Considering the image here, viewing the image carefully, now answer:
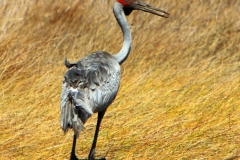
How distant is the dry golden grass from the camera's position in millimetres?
8359

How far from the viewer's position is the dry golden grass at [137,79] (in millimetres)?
8359

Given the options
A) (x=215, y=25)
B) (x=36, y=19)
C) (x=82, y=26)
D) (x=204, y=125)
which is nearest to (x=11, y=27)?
(x=36, y=19)

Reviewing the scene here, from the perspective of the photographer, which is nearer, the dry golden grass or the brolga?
the brolga

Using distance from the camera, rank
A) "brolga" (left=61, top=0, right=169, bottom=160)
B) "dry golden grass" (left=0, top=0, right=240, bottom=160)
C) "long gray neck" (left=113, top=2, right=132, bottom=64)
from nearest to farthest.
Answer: "brolga" (left=61, top=0, right=169, bottom=160) → "long gray neck" (left=113, top=2, right=132, bottom=64) → "dry golden grass" (left=0, top=0, right=240, bottom=160)

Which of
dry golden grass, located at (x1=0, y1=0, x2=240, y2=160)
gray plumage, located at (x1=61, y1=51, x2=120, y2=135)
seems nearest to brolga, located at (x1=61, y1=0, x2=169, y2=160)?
gray plumage, located at (x1=61, y1=51, x2=120, y2=135)

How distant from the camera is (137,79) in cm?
1049

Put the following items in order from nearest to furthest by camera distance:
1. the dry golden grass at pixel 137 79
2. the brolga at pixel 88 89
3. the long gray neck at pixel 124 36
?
the brolga at pixel 88 89, the long gray neck at pixel 124 36, the dry golden grass at pixel 137 79

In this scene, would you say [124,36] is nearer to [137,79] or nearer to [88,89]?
[88,89]

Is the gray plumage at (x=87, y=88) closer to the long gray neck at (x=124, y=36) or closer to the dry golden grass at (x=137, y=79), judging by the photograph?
the long gray neck at (x=124, y=36)

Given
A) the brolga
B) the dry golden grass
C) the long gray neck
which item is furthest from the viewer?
the dry golden grass

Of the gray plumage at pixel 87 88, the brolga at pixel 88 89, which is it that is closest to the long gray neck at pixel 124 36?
the brolga at pixel 88 89

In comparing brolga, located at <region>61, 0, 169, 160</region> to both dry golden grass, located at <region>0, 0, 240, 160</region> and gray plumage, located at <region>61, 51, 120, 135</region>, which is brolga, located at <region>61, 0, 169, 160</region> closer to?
gray plumage, located at <region>61, 51, 120, 135</region>

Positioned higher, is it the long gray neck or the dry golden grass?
the long gray neck

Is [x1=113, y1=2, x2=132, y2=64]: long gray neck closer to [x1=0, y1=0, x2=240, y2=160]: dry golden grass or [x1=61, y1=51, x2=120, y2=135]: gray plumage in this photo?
[x1=61, y1=51, x2=120, y2=135]: gray plumage
